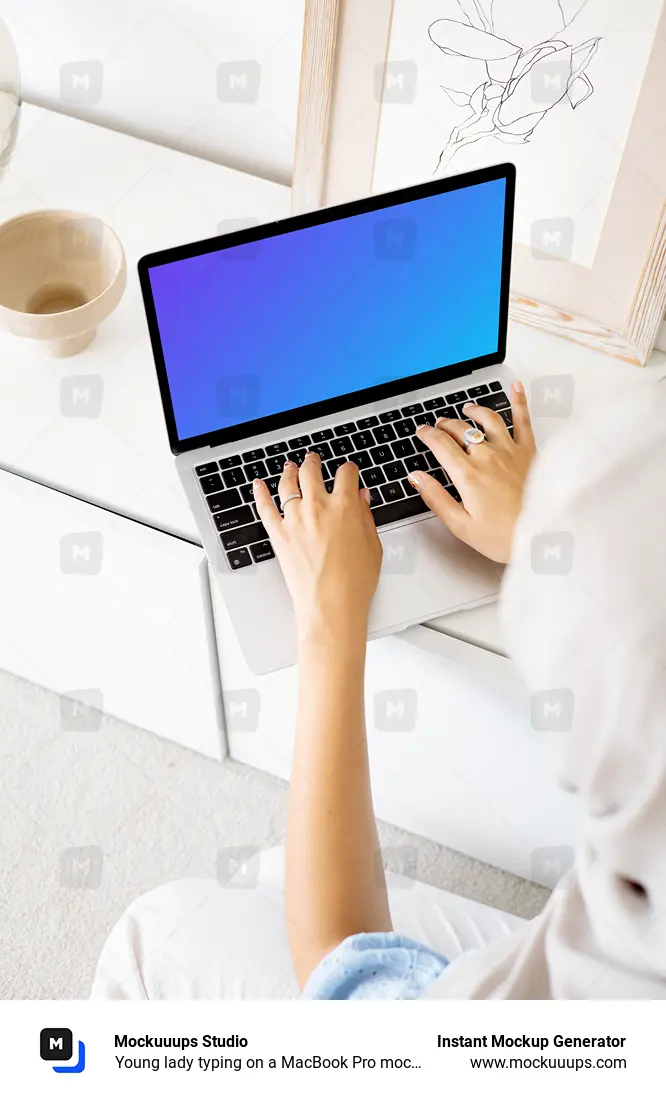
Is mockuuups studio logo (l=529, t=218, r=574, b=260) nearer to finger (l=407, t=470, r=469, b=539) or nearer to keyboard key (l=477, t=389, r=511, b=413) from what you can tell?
keyboard key (l=477, t=389, r=511, b=413)

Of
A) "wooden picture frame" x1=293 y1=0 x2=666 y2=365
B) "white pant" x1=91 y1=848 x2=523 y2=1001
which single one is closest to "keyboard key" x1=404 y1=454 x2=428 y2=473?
"wooden picture frame" x1=293 y1=0 x2=666 y2=365

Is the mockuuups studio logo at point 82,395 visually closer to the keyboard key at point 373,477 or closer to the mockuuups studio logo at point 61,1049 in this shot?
the keyboard key at point 373,477

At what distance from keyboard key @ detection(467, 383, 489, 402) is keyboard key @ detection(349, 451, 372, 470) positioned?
13 cm

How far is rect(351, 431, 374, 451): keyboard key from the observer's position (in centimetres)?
92

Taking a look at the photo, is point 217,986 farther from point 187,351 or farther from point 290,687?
point 187,351

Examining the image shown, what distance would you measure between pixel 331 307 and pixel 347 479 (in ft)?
0.53

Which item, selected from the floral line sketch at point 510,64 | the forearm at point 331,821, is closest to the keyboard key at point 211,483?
the forearm at point 331,821

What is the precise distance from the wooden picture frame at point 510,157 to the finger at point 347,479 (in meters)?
0.30

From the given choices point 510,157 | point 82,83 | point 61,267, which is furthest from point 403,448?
point 82,83

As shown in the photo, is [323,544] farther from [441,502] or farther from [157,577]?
[157,577]

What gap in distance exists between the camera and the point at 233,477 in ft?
2.96

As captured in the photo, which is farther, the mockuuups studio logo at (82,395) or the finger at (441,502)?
the mockuuups studio logo at (82,395)

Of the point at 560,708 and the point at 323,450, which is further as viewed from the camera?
the point at 323,450

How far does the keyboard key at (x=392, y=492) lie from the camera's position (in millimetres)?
897
